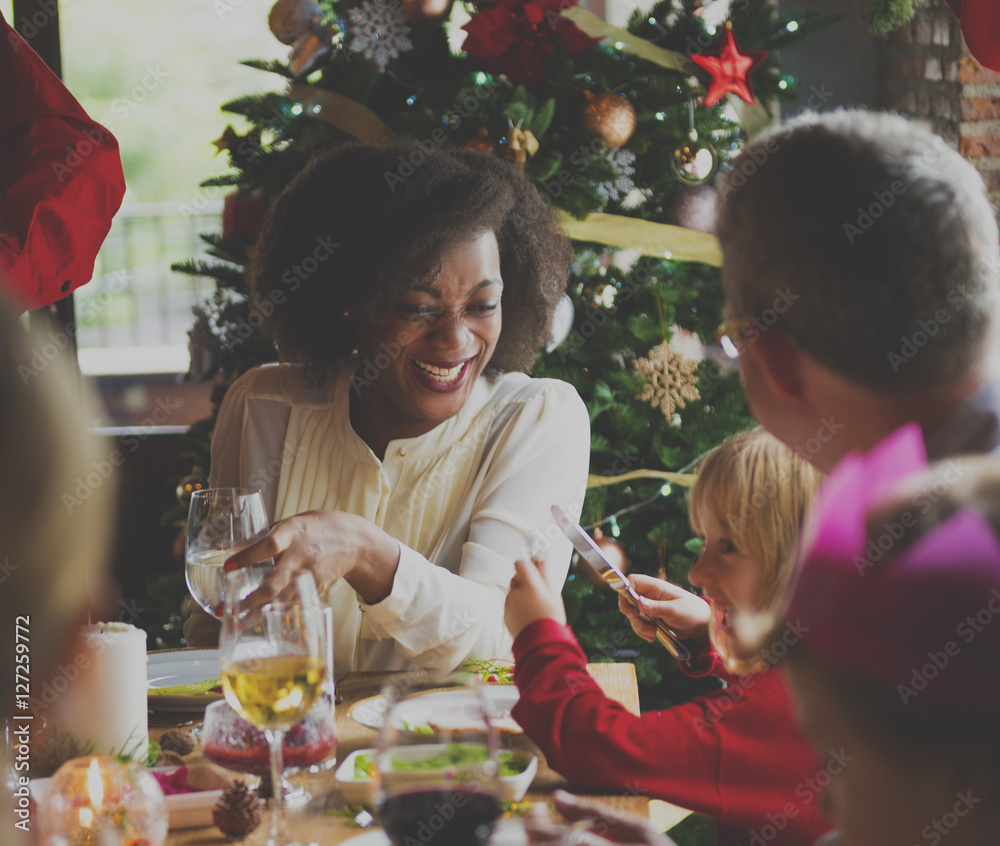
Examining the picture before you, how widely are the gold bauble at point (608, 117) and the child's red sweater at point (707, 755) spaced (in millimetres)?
1566

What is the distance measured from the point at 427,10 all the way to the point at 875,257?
1.79 meters

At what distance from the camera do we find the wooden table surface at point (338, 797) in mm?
864

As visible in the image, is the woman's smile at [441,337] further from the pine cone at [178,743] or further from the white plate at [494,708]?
the pine cone at [178,743]

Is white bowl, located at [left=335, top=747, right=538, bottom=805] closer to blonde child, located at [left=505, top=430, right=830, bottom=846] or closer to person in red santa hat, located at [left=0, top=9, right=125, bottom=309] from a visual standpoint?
blonde child, located at [left=505, top=430, right=830, bottom=846]

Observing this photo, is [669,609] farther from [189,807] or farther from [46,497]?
[46,497]

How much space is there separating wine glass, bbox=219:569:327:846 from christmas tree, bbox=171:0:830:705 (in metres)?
1.49

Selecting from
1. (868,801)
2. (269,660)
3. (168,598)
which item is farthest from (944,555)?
(168,598)

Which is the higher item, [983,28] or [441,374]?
[983,28]

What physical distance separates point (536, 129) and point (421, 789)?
6.14 feet

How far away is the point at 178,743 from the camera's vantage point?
1062 millimetres

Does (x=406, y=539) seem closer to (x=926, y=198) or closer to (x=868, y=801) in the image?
(x=926, y=198)
